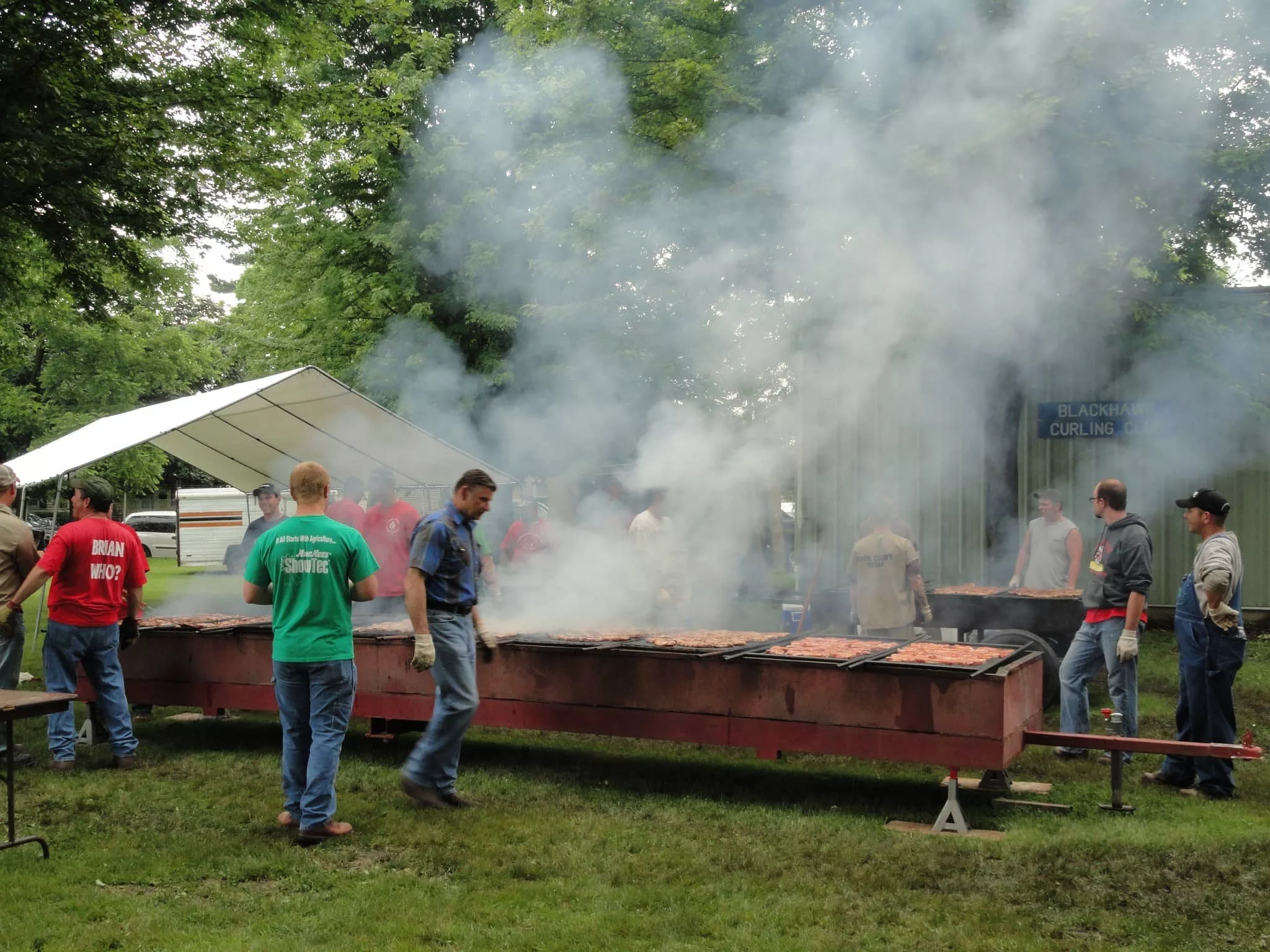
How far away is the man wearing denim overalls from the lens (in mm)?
5656

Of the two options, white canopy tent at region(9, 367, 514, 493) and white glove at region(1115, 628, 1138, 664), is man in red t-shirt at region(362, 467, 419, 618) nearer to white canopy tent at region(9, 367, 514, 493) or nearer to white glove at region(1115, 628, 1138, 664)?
white canopy tent at region(9, 367, 514, 493)

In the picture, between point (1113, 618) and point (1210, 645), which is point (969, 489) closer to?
point (1113, 618)

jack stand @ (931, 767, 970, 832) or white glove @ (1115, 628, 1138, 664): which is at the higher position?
white glove @ (1115, 628, 1138, 664)

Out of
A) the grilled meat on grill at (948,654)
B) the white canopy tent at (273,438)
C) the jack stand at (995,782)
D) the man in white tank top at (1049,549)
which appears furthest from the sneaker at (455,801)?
the man in white tank top at (1049,549)

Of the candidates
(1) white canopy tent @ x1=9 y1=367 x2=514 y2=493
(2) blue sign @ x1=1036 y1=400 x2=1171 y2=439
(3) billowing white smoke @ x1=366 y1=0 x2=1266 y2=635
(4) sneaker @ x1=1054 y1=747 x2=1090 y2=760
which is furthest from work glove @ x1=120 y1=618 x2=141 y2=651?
(2) blue sign @ x1=1036 y1=400 x2=1171 y2=439

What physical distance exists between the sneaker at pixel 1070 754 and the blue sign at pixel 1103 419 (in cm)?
599

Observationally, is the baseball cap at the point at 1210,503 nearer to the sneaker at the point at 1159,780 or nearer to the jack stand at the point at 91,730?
the sneaker at the point at 1159,780

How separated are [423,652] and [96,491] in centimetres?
280

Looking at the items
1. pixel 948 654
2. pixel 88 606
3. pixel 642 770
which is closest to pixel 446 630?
pixel 642 770

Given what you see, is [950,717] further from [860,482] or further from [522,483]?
[522,483]

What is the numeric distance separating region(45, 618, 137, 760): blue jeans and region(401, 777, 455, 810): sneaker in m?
2.23

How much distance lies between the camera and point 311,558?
504 centimetres

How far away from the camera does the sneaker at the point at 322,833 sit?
16.4ft

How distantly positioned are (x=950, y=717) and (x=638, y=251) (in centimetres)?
777
